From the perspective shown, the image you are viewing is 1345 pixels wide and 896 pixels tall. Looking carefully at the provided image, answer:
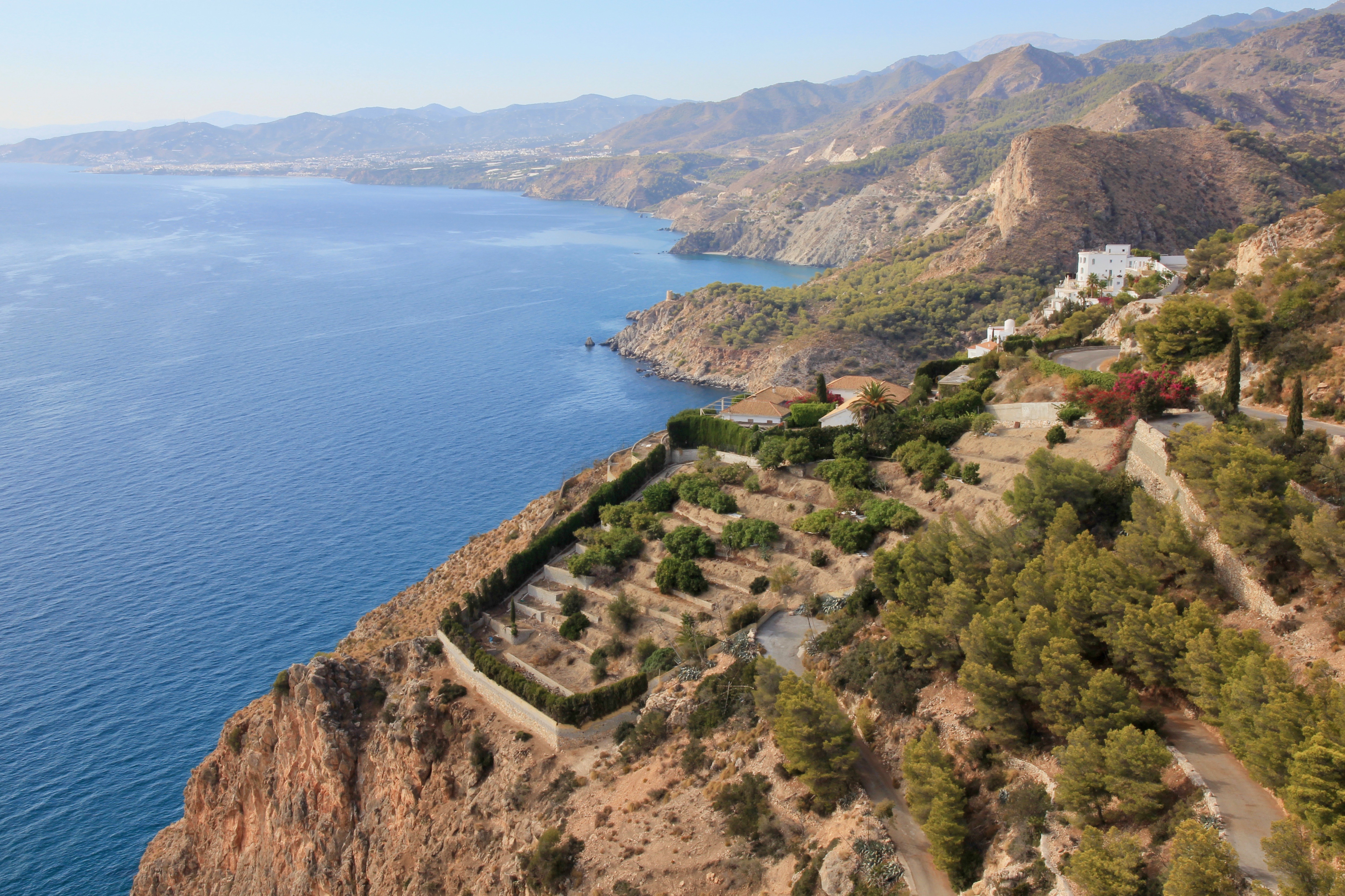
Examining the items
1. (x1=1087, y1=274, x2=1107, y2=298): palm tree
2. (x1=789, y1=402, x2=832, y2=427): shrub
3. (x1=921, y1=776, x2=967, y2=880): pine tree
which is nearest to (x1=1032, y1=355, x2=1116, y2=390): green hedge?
(x1=789, y1=402, x2=832, y2=427): shrub

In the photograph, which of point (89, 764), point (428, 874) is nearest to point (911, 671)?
point (428, 874)

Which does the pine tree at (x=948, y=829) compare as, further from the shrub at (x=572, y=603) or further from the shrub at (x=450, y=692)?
the shrub at (x=450, y=692)

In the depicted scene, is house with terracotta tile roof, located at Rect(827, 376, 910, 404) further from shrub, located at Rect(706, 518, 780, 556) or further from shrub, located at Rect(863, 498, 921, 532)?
shrub, located at Rect(706, 518, 780, 556)

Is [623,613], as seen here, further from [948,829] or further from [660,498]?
[948,829]

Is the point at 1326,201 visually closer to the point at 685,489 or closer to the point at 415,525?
the point at 685,489

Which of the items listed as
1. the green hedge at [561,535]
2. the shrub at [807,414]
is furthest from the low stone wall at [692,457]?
the shrub at [807,414]

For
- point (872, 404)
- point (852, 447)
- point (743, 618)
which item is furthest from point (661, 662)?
point (872, 404)
